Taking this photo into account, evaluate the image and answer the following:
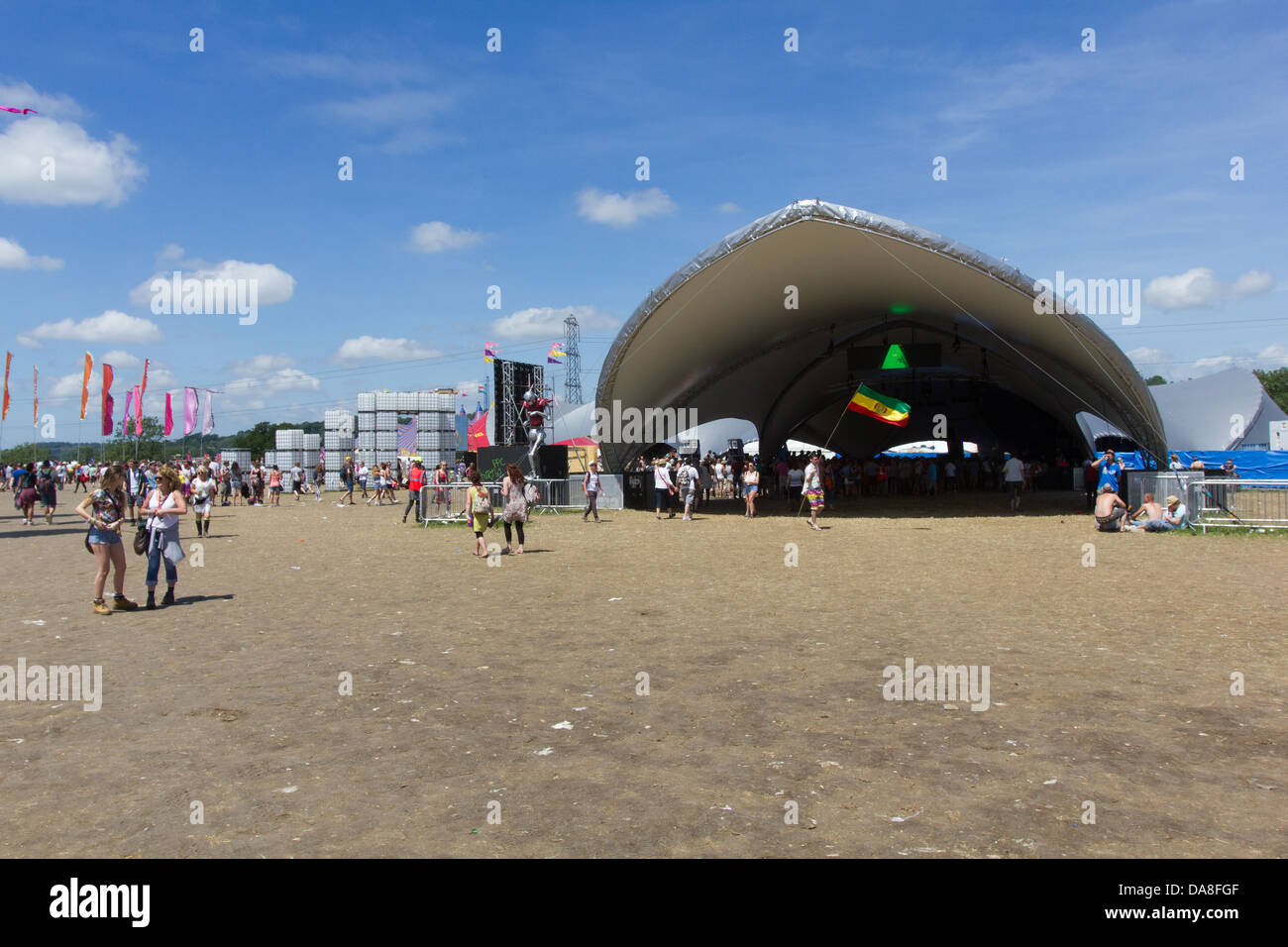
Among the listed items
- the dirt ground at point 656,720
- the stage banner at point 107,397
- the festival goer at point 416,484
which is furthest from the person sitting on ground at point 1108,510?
the stage banner at point 107,397

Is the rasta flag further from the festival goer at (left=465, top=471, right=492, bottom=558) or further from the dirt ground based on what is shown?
the festival goer at (left=465, top=471, right=492, bottom=558)

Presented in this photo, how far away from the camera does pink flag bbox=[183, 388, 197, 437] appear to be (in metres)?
44.8

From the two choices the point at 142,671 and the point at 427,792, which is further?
the point at 142,671

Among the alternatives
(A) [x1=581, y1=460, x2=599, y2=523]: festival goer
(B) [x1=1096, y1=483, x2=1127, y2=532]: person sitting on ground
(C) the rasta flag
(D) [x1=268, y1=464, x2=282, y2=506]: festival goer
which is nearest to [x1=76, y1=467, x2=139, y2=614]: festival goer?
(A) [x1=581, y1=460, x2=599, y2=523]: festival goer

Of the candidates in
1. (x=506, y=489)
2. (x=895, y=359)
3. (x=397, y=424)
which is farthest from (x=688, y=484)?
(x=397, y=424)

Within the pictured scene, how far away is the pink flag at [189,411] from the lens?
147ft

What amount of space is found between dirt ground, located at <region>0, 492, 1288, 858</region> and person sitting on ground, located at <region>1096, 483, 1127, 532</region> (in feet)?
19.5

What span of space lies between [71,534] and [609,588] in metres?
15.3

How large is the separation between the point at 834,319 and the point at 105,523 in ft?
74.0

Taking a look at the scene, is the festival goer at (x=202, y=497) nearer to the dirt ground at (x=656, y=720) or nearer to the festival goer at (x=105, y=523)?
the dirt ground at (x=656, y=720)

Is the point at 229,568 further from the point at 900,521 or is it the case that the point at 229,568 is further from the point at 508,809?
the point at 900,521
